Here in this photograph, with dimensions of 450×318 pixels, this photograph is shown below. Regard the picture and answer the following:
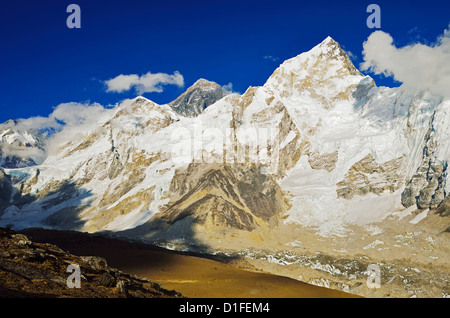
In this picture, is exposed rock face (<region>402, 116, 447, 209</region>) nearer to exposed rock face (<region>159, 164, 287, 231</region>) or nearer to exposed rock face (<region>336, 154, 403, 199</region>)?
exposed rock face (<region>336, 154, 403, 199</region>)

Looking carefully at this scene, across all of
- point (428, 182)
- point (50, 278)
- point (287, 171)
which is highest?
point (287, 171)

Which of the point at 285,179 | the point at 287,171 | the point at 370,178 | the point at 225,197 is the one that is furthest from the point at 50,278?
the point at 287,171

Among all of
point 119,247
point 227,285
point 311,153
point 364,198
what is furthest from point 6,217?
point 227,285

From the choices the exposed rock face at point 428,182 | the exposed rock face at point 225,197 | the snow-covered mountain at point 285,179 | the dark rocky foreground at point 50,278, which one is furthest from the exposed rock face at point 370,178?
the dark rocky foreground at point 50,278

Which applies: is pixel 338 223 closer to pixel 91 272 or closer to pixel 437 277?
pixel 437 277

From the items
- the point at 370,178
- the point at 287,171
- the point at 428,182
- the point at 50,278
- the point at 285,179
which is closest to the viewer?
A: the point at 50,278

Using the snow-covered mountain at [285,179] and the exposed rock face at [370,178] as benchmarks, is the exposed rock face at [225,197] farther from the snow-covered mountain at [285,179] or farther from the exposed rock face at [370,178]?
the exposed rock face at [370,178]

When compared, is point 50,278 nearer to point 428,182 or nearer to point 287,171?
point 428,182
